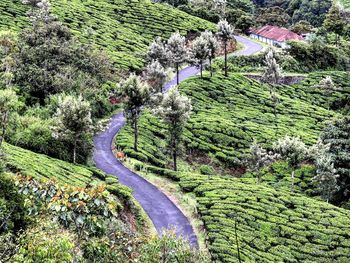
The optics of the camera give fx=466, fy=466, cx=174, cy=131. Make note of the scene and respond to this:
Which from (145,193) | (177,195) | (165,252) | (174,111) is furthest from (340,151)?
(165,252)

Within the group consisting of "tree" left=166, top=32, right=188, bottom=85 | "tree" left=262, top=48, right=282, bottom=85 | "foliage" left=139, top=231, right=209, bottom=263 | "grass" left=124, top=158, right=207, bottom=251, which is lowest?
"grass" left=124, top=158, right=207, bottom=251

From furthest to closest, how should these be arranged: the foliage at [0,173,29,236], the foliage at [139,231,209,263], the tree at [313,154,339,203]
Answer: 1. the tree at [313,154,339,203]
2. the foliage at [0,173,29,236]
3. the foliage at [139,231,209,263]

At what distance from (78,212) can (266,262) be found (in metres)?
17.8

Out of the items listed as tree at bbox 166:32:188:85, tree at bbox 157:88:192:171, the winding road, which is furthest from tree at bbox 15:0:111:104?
tree at bbox 157:88:192:171

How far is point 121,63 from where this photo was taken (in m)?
73.9

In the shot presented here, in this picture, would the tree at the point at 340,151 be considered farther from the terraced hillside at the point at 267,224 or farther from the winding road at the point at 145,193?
the winding road at the point at 145,193

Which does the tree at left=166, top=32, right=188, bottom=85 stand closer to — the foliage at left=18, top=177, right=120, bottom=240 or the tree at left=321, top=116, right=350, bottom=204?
the tree at left=321, top=116, right=350, bottom=204

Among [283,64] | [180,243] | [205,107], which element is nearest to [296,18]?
[283,64]

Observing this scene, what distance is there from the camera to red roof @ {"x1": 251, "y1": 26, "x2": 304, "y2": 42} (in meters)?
104

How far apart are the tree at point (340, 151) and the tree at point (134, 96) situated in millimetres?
20375

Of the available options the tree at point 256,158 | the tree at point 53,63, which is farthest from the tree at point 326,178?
the tree at point 53,63

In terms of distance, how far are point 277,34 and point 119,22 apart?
1437 inches

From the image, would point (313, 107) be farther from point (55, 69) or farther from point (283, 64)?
point (55, 69)

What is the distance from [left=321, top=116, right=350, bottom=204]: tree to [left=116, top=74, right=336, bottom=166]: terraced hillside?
257cm
